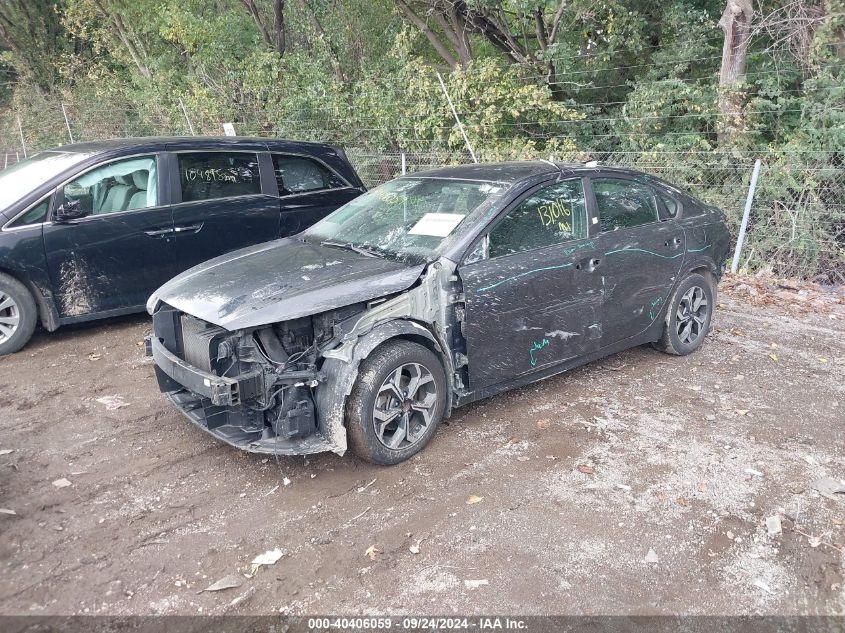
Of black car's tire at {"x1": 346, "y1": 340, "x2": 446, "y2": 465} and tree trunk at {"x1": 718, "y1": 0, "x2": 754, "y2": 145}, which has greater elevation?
tree trunk at {"x1": 718, "y1": 0, "x2": 754, "y2": 145}

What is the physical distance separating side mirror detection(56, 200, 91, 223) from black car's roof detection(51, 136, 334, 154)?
57 cm

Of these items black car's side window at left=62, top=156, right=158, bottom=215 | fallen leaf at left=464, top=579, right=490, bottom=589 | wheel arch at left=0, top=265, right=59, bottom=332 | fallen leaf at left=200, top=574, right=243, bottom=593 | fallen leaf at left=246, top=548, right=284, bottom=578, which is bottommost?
fallen leaf at left=464, top=579, right=490, bottom=589

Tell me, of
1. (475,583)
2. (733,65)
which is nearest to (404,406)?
(475,583)

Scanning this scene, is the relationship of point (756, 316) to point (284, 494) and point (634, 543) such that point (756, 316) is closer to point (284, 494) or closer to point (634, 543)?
point (634, 543)

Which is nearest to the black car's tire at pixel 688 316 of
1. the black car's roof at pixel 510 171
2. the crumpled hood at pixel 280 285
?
the black car's roof at pixel 510 171

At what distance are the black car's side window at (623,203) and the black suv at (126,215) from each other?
339 centimetres

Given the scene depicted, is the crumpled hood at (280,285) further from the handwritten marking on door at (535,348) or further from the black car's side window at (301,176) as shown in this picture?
the black car's side window at (301,176)

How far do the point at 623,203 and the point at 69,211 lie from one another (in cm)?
464

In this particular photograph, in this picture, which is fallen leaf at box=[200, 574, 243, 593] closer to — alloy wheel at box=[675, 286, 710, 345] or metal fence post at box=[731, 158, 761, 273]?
alloy wheel at box=[675, 286, 710, 345]

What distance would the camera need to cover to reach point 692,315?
5660mm

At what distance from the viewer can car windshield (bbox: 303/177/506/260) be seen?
4273 millimetres

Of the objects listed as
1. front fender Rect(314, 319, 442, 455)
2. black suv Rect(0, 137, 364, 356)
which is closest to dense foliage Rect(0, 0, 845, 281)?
black suv Rect(0, 137, 364, 356)

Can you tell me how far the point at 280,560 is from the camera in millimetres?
3078

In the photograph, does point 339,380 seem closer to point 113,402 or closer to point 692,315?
point 113,402
